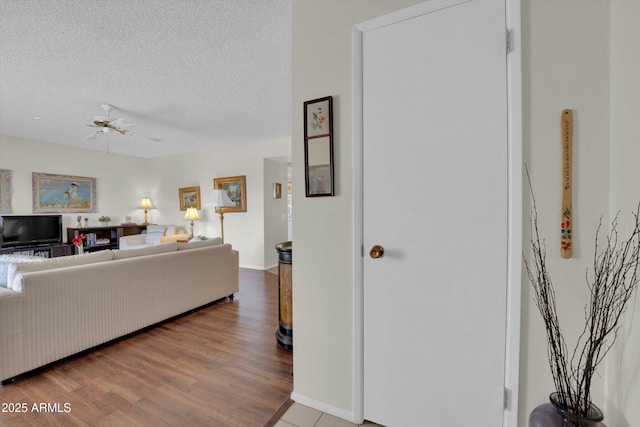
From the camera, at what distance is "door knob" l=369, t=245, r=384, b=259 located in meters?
1.42

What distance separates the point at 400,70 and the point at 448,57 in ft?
0.74

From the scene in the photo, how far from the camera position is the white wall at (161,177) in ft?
15.9

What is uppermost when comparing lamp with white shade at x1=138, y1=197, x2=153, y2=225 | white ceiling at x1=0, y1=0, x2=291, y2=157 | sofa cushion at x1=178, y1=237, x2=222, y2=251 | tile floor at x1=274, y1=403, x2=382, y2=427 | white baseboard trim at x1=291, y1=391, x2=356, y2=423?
white ceiling at x1=0, y1=0, x2=291, y2=157

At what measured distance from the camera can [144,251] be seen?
8.88ft

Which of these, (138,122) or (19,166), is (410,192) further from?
(19,166)

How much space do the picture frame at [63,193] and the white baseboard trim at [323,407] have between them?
6.18 m

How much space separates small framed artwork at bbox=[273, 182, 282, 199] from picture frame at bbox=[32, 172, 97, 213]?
394 cm

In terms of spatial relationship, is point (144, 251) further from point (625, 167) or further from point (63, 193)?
point (63, 193)

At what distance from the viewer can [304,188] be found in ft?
5.40

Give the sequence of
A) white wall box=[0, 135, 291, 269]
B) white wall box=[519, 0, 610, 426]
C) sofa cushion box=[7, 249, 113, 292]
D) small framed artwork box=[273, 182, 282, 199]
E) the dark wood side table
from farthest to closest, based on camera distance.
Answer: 1. small framed artwork box=[273, 182, 282, 199]
2. white wall box=[0, 135, 291, 269]
3. the dark wood side table
4. sofa cushion box=[7, 249, 113, 292]
5. white wall box=[519, 0, 610, 426]

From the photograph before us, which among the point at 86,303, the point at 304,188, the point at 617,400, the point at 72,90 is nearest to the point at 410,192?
the point at 304,188

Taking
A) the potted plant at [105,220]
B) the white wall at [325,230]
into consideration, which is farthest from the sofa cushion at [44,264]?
the potted plant at [105,220]

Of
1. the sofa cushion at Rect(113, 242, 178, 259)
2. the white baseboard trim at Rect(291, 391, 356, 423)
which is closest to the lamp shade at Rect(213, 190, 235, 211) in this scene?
the sofa cushion at Rect(113, 242, 178, 259)

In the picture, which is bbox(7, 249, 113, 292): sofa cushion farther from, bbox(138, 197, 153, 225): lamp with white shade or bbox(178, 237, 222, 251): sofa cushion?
bbox(138, 197, 153, 225): lamp with white shade
